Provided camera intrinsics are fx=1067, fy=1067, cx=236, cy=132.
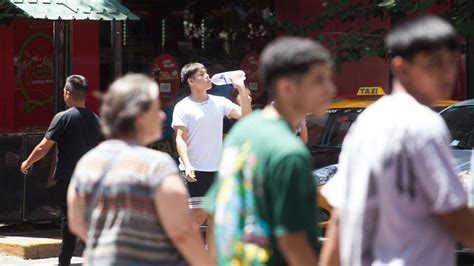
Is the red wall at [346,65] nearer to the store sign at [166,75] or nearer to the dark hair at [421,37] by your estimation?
the store sign at [166,75]

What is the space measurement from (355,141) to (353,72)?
13004 millimetres

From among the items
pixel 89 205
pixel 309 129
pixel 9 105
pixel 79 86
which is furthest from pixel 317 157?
pixel 89 205

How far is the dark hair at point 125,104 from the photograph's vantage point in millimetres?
4215

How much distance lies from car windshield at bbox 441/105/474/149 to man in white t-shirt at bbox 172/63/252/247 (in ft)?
7.61

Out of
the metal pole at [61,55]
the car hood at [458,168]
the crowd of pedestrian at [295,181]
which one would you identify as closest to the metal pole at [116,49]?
the metal pole at [61,55]

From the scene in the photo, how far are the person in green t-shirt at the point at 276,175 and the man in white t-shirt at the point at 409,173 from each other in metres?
0.23

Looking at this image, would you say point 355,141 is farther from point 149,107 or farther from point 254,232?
point 149,107

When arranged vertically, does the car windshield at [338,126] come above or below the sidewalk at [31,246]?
above

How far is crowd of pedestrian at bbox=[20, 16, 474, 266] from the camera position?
3746mm

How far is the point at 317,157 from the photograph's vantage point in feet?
37.7

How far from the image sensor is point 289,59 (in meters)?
3.80

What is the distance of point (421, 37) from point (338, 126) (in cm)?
805

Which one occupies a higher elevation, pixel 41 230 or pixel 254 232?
pixel 254 232

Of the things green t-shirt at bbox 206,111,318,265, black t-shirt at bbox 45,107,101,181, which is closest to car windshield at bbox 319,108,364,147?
black t-shirt at bbox 45,107,101,181
